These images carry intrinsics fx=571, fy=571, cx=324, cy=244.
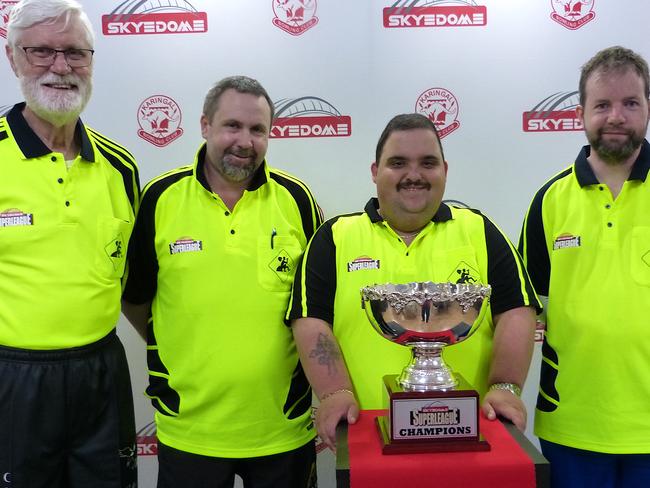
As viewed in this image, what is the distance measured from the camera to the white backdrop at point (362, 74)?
2.37m

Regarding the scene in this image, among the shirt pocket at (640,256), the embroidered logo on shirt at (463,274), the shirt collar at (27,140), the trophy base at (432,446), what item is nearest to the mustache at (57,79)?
the shirt collar at (27,140)

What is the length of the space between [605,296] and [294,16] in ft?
5.30

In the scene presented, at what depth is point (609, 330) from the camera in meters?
1.54

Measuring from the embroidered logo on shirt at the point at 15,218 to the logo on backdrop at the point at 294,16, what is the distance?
1.34 meters

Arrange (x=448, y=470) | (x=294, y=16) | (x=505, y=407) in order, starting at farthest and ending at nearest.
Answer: (x=294, y=16)
(x=505, y=407)
(x=448, y=470)

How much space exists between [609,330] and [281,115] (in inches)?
58.7

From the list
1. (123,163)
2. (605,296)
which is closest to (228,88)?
(123,163)

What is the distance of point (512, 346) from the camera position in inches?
57.3

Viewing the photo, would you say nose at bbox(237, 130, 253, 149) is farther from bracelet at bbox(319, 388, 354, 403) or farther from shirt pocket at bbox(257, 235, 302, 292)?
bracelet at bbox(319, 388, 354, 403)

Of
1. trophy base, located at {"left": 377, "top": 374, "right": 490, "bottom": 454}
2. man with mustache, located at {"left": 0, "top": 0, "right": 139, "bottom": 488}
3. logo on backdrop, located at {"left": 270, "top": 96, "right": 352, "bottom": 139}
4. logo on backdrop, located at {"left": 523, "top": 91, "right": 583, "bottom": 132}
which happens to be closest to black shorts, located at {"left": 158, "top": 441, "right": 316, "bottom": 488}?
man with mustache, located at {"left": 0, "top": 0, "right": 139, "bottom": 488}

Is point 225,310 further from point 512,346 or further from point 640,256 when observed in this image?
point 640,256

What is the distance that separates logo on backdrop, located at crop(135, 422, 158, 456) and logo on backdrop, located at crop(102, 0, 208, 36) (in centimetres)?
169

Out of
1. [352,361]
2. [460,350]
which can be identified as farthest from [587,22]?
[352,361]

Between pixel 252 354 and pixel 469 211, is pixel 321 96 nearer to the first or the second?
pixel 469 211
